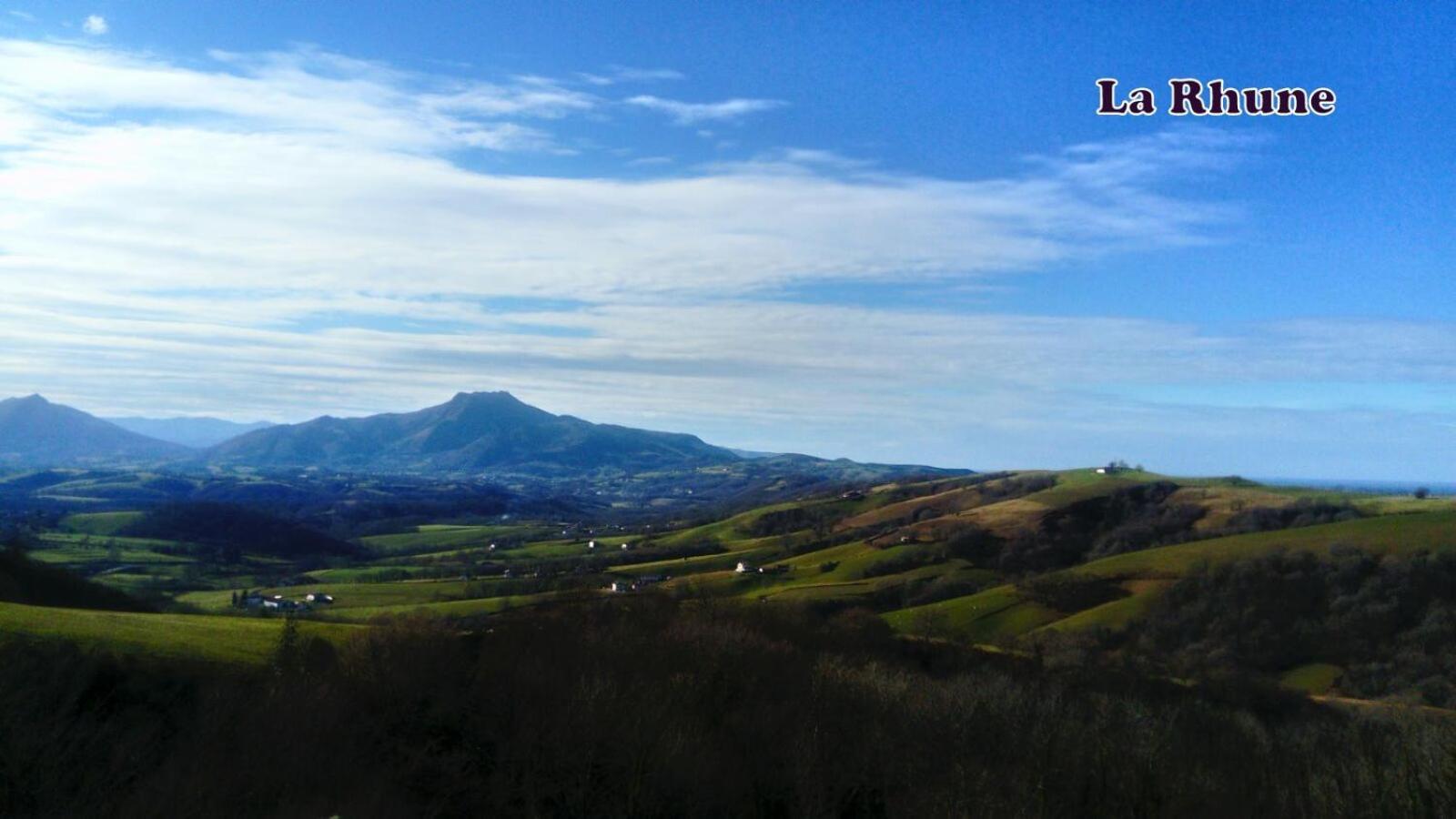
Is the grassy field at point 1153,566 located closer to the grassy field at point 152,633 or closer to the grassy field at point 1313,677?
the grassy field at point 1313,677

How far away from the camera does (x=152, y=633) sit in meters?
32.3

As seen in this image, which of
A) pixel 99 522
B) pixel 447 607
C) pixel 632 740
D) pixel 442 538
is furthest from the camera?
pixel 442 538

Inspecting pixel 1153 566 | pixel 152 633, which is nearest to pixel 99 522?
pixel 152 633

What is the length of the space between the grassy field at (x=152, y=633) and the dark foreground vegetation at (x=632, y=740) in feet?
6.99

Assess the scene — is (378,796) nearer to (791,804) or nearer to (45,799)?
(45,799)

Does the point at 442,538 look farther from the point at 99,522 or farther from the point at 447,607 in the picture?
the point at 447,607

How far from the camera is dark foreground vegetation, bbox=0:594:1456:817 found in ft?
56.8

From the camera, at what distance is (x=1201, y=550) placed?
85125 mm

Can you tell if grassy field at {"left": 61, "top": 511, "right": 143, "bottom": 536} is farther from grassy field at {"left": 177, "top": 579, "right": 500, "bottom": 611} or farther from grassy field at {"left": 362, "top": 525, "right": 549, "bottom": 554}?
grassy field at {"left": 177, "top": 579, "right": 500, "bottom": 611}

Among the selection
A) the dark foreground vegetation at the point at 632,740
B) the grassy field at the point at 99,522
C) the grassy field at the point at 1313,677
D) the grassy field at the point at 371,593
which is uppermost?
the dark foreground vegetation at the point at 632,740

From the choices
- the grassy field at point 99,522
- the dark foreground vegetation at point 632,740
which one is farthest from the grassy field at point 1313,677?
the grassy field at point 99,522

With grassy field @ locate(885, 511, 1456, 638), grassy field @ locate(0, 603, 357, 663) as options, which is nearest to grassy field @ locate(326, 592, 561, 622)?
grassy field @ locate(0, 603, 357, 663)

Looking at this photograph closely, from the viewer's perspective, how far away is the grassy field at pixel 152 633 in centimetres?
2909

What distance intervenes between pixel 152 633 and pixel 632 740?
19.6 metres
